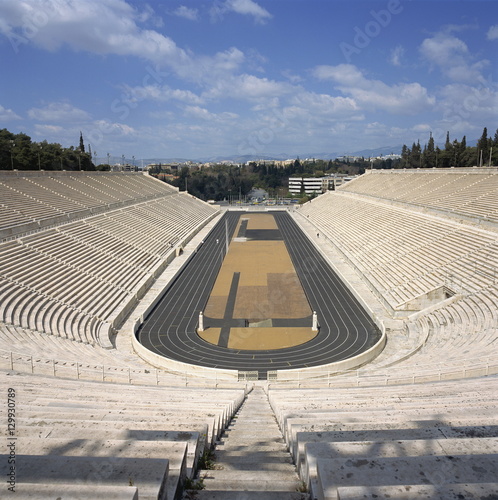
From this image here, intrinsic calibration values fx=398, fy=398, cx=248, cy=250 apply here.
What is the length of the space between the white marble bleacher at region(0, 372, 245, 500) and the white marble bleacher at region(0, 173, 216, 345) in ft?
23.1

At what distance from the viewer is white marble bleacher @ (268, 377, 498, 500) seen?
257cm

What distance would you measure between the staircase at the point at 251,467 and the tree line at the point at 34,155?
4271 cm

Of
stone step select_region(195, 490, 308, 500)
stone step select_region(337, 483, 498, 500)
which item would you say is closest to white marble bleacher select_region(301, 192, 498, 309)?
stone step select_region(195, 490, 308, 500)

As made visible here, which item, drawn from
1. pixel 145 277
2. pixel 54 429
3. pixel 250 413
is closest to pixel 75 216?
pixel 145 277

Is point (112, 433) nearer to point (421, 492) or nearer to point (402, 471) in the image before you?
point (402, 471)

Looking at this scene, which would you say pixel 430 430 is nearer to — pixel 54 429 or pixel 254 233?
pixel 54 429

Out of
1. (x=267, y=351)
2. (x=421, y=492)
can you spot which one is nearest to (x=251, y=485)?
(x=421, y=492)

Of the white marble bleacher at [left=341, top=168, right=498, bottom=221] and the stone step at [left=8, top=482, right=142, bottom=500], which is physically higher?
the white marble bleacher at [left=341, top=168, right=498, bottom=221]

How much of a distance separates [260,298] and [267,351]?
6027 mm

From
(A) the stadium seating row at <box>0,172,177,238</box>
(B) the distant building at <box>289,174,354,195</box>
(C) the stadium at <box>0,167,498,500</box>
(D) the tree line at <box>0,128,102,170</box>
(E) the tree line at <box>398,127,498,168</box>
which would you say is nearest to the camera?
(C) the stadium at <box>0,167,498,500</box>

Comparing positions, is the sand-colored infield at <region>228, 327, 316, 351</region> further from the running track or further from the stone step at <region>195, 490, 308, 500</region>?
the stone step at <region>195, 490, 308, 500</region>

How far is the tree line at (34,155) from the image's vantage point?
145 ft

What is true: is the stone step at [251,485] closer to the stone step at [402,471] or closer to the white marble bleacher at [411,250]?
the stone step at [402,471]

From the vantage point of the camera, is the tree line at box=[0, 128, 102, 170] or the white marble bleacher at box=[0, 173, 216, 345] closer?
the white marble bleacher at box=[0, 173, 216, 345]
